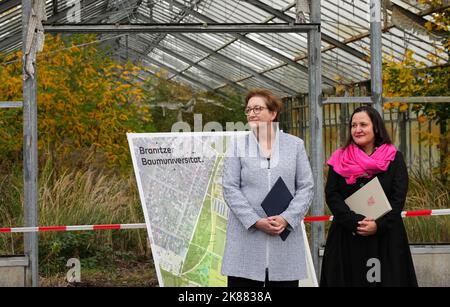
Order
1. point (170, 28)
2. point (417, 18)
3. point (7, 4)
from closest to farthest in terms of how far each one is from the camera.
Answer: point (170, 28), point (417, 18), point (7, 4)

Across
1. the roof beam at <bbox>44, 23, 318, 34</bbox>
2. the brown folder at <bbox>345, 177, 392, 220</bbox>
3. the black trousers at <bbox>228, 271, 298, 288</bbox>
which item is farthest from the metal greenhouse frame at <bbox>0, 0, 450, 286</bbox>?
the black trousers at <bbox>228, 271, 298, 288</bbox>

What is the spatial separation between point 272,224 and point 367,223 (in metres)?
0.51

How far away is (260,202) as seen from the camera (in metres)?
4.12

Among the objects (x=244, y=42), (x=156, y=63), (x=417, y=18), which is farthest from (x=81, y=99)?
(x=244, y=42)

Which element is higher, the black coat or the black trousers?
the black coat

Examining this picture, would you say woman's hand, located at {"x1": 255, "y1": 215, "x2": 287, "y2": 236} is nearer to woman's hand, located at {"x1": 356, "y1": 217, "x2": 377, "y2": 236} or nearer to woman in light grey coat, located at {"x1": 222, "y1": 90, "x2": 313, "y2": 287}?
woman in light grey coat, located at {"x1": 222, "y1": 90, "x2": 313, "y2": 287}

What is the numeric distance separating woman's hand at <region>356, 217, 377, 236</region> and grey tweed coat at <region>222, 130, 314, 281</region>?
0.30 metres

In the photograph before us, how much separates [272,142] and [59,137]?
5.49m

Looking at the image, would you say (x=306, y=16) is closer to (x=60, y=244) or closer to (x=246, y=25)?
(x=246, y=25)

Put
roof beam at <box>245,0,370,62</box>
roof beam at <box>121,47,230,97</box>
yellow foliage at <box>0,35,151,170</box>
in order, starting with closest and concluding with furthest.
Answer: yellow foliage at <box>0,35,151,170</box>, roof beam at <box>245,0,370,62</box>, roof beam at <box>121,47,230,97</box>

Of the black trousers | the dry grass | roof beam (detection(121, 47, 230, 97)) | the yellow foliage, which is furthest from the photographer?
roof beam (detection(121, 47, 230, 97))

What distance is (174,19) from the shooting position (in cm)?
1092

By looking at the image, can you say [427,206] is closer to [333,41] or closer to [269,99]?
[333,41]

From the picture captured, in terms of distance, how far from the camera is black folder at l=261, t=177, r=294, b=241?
4098 millimetres
